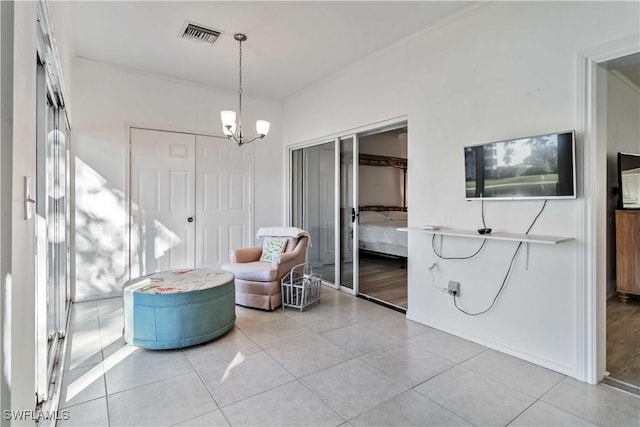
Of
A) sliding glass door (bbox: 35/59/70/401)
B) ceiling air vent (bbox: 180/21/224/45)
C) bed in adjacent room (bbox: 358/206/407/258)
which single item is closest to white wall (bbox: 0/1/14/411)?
sliding glass door (bbox: 35/59/70/401)

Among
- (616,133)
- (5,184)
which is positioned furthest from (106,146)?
(616,133)

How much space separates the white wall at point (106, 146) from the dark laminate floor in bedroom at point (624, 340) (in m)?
5.12

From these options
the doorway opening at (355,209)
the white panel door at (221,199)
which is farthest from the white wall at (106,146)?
the doorway opening at (355,209)

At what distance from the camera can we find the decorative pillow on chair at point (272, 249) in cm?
430

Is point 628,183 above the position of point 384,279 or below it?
above

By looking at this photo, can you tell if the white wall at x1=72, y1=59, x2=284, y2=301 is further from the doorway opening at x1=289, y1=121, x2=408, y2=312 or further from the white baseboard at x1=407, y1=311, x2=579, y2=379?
the white baseboard at x1=407, y1=311, x2=579, y2=379

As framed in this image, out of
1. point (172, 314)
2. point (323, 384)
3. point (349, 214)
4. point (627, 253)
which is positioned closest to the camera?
point (323, 384)

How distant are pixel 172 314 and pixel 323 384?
136cm

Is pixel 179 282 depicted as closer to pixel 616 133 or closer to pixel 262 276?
pixel 262 276

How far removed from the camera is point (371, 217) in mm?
6242

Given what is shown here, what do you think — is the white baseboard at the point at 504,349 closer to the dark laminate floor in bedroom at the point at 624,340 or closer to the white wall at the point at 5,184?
the dark laminate floor in bedroom at the point at 624,340

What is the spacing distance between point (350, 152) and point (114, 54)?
10.1ft

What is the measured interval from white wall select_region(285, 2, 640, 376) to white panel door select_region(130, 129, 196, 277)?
2853mm

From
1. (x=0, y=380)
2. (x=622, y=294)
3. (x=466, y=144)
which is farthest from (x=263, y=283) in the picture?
(x=622, y=294)
